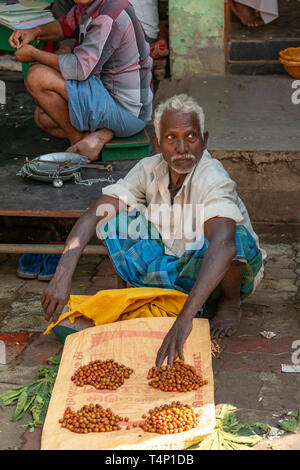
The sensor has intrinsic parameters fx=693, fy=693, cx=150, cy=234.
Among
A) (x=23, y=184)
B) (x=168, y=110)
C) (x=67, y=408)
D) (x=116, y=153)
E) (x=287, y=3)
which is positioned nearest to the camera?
(x=67, y=408)

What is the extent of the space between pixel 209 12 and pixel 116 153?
2.07 metres

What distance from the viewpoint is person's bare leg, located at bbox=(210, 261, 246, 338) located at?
12.2ft

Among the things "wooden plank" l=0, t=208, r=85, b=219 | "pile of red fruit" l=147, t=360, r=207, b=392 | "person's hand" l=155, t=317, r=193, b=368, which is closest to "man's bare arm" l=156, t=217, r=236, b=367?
"person's hand" l=155, t=317, r=193, b=368

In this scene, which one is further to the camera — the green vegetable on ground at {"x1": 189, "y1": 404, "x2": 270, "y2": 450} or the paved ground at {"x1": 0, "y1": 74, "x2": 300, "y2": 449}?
the paved ground at {"x1": 0, "y1": 74, "x2": 300, "y2": 449}

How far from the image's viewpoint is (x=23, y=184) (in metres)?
4.58

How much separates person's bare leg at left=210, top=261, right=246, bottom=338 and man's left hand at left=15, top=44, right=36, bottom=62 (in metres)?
2.28

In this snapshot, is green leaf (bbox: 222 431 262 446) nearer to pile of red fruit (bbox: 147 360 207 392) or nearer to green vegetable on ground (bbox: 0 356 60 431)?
pile of red fruit (bbox: 147 360 207 392)

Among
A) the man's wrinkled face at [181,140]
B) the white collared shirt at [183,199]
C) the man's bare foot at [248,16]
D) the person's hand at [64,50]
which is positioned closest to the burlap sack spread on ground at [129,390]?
the white collared shirt at [183,199]

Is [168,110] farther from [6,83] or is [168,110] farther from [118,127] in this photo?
[6,83]

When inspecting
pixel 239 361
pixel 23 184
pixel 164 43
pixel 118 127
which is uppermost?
pixel 164 43

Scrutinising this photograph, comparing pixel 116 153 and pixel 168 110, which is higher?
pixel 168 110

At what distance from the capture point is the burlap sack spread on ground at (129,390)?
282cm

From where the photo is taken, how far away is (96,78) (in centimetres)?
486

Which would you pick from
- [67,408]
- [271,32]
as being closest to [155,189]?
[67,408]
